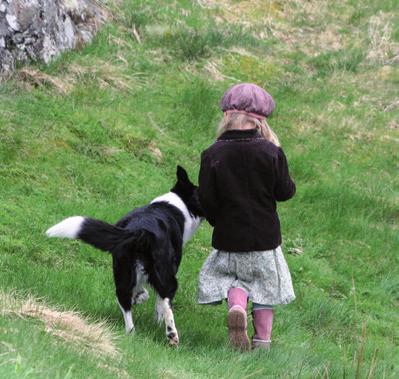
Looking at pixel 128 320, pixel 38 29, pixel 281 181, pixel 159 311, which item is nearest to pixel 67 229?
pixel 128 320

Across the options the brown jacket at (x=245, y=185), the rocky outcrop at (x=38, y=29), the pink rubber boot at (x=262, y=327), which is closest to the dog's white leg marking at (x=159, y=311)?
the brown jacket at (x=245, y=185)

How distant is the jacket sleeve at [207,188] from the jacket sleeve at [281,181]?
1.40ft

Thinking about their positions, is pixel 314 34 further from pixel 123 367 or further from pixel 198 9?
pixel 123 367

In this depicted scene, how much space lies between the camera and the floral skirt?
5484 mm

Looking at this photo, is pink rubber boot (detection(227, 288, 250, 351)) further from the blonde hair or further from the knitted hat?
the knitted hat

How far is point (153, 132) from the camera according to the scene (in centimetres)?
980

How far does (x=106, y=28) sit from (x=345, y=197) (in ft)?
14.8

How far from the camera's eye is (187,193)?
6.16 m

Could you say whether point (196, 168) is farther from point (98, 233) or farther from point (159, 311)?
point (98, 233)

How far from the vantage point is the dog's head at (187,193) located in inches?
242

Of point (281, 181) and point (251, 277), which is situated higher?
point (281, 181)

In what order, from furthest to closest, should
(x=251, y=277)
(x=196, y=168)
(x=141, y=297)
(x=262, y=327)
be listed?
1. (x=196, y=168)
2. (x=141, y=297)
3. (x=262, y=327)
4. (x=251, y=277)

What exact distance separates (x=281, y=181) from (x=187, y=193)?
97 cm

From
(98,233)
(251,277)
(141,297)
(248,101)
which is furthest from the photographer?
(141,297)
